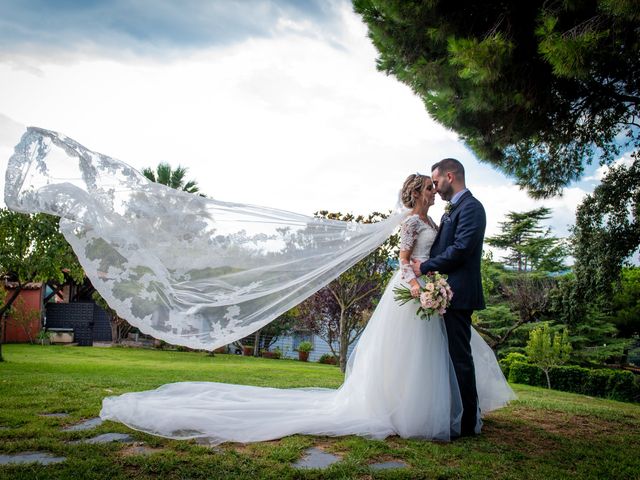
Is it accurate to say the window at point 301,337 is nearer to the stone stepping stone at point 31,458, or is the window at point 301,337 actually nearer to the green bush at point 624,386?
the green bush at point 624,386

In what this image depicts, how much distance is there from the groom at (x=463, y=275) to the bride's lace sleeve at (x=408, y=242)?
0.09 m

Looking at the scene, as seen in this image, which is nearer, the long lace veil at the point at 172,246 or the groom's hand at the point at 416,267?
the long lace veil at the point at 172,246

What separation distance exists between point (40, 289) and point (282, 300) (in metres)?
24.5

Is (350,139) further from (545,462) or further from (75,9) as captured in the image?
(545,462)

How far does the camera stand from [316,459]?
298 cm

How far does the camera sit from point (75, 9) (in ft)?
22.1

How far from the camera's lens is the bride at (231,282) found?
3842 mm

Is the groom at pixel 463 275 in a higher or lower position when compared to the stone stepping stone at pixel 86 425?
higher

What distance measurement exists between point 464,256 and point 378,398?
1465 millimetres

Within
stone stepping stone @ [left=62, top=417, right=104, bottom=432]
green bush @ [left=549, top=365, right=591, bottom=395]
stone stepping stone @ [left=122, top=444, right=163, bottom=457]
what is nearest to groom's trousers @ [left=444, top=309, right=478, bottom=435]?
stone stepping stone @ [left=122, top=444, right=163, bottom=457]

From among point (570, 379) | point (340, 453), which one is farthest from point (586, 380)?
point (340, 453)

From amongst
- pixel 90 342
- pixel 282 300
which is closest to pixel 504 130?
pixel 282 300

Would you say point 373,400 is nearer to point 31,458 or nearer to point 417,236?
point 417,236

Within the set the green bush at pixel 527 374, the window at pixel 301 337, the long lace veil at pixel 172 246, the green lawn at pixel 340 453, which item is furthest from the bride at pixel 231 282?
the window at pixel 301 337
